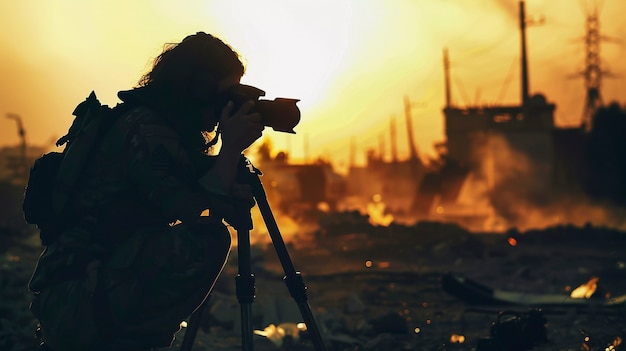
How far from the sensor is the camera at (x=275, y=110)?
361 centimetres

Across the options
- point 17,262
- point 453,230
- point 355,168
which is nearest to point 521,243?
point 453,230

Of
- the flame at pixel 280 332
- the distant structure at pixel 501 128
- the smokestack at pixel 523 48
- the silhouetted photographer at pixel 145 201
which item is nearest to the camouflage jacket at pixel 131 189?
the silhouetted photographer at pixel 145 201

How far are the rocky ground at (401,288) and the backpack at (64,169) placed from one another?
2683 mm

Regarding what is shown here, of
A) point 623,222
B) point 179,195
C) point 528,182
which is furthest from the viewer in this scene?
point 528,182

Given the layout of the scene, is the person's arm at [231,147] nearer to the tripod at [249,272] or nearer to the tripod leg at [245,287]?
the tripod at [249,272]

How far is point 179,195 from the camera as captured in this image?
345 centimetres

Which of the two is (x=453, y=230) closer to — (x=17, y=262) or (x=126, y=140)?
(x=17, y=262)

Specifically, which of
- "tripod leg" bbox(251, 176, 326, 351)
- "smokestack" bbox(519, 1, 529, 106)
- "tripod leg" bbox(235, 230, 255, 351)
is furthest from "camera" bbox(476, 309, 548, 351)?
"smokestack" bbox(519, 1, 529, 106)

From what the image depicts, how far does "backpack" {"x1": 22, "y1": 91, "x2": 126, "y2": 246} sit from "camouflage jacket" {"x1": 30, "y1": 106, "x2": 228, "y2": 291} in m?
0.04

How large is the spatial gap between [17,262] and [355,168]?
89282mm

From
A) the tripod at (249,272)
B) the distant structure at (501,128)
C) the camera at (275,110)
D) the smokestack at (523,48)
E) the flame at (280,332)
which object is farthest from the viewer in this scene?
the smokestack at (523,48)

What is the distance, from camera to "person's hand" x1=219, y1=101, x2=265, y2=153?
3.52m

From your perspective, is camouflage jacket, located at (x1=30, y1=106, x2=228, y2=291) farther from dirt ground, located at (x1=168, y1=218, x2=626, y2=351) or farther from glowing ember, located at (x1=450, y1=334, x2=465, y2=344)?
glowing ember, located at (x1=450, y1=334, x2=465, y2=344)

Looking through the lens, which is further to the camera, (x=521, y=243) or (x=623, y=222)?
(x=623, y=222)
